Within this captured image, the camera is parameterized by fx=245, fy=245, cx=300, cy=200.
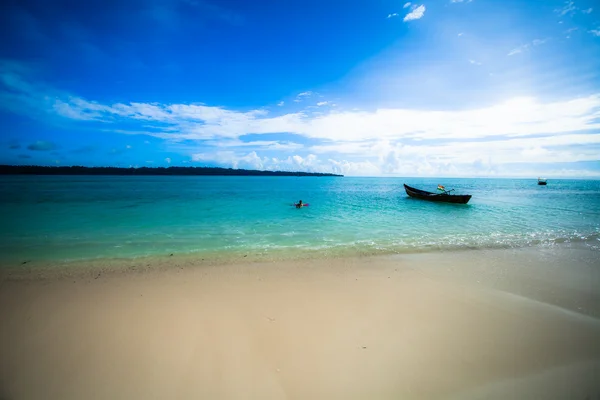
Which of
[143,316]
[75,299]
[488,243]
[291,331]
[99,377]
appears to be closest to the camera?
[99,377]

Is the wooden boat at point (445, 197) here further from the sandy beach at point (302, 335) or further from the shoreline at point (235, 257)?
the sandy beach at point (302, 335)

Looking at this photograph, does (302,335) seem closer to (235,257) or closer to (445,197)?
(235,257)

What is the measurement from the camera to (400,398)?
3559 mm

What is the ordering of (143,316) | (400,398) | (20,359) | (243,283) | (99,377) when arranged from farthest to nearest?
(243,283) < (143,316) < (20,359) < (99,377) < (400,398)

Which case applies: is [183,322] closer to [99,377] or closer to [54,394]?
[99,377]

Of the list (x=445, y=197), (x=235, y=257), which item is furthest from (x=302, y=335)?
(x=445, y=197)

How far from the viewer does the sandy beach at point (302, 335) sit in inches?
149

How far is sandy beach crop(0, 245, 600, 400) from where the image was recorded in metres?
3.78

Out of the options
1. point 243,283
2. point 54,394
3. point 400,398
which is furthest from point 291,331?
point 54,394

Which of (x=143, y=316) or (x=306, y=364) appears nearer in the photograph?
(x=306, y=364)

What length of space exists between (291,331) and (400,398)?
2202 millimetres

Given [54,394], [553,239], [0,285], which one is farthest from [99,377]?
[553,239]

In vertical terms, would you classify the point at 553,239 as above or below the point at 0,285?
below

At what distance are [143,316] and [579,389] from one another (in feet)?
26.1
